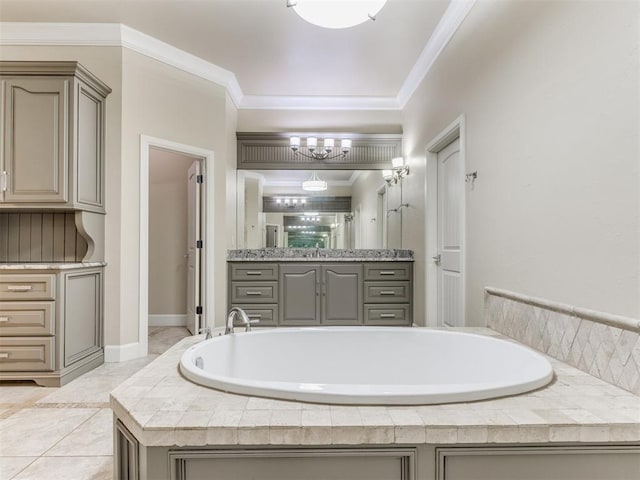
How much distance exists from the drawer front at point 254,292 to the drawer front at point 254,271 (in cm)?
7

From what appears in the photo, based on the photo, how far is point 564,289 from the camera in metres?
1.41

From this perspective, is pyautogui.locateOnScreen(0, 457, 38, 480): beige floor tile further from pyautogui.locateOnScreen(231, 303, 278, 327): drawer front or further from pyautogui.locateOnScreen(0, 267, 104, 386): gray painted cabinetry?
pyautogui.locateOnScreen(231, 303, 278, 327): drawer front

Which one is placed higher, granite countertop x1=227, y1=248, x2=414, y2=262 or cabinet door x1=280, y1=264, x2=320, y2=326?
granite countertop x1=227, y1=248, x2=414, y2=262

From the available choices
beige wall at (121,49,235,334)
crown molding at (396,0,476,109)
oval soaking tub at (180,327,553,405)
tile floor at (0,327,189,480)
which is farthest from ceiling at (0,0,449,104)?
tile floor at (0,327,189,480)

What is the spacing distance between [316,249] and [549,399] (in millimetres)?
3303

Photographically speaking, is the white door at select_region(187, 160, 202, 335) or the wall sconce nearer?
the white door at select_region(187, 160, 202, 335)

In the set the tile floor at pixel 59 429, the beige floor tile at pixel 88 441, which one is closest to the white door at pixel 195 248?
the tile floor at pixel 59 429

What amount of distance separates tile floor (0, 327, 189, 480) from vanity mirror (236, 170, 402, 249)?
216 cm

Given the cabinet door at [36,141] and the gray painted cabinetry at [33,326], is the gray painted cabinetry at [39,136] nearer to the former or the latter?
the cabinet door at [36,141]

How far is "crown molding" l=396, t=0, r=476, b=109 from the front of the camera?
2.42m

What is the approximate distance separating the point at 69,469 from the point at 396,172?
3712mm

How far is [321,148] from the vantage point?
4.27 m

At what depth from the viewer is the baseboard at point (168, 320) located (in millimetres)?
4270

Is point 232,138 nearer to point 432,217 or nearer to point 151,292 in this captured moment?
point 151,292
